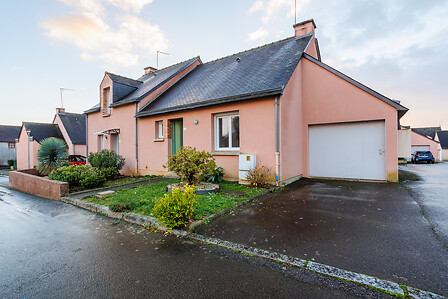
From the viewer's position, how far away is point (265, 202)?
5641mm

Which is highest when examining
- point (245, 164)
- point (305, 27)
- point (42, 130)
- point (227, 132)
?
point (305, 27)

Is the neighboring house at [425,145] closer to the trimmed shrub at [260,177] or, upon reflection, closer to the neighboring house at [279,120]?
the neighboring house at [279,120]

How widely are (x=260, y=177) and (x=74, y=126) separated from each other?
2920cm

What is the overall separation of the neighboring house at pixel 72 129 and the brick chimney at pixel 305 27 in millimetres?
25890

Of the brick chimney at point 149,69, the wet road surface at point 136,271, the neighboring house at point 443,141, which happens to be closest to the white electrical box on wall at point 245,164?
the wet road surface at point 136,271

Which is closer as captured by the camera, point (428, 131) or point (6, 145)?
point (6, 145)

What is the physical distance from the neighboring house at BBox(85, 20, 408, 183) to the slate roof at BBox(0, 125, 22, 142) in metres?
38.4

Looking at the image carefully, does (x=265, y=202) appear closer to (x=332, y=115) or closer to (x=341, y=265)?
(x=341, y=265)

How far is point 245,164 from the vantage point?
7676 millimetres

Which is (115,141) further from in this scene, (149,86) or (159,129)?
(159,129)

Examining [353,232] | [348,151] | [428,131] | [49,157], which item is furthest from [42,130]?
[428,131]

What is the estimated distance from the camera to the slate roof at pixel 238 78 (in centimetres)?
812

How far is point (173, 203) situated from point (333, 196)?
15.6 feet

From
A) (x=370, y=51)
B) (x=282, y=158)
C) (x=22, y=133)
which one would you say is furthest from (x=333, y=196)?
(x=22, y=133)
